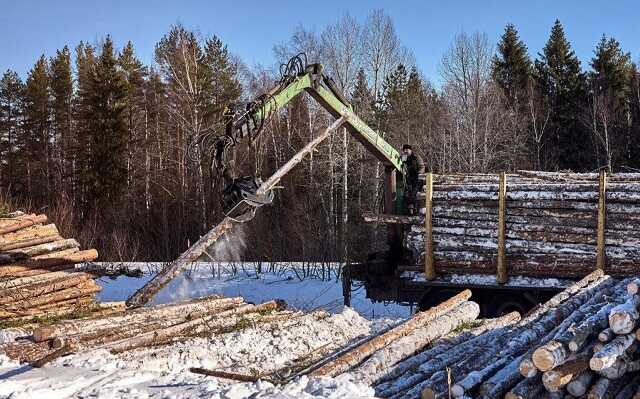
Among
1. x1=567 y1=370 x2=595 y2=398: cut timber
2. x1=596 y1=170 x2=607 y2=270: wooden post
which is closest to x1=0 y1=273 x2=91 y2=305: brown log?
x1=567 y1=370 x2=595 y2=398: cut timber

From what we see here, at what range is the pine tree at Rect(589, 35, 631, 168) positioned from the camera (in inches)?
1243

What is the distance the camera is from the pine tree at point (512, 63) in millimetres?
36994

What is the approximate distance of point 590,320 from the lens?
205 inches

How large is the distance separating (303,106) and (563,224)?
2097cm

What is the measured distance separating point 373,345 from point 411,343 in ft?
1.71

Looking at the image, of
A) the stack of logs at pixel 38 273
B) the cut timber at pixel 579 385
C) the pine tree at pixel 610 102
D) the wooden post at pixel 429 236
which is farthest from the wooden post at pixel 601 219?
the pine tree at pixel 610 102

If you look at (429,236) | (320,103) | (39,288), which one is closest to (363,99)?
(320,103)

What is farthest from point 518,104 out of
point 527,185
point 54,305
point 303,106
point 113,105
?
point 54,305

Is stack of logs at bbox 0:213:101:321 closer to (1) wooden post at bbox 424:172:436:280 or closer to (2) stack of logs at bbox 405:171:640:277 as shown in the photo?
(1) wooden post at bbox 424:172:436:280

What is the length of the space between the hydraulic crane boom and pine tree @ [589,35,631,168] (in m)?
20.7

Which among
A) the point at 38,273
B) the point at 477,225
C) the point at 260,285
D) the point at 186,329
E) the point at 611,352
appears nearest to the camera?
the point at 611,352

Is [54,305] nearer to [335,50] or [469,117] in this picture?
[335,50]

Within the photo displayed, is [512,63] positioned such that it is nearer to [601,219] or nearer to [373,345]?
[601,219]

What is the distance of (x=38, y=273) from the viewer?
389 inches
